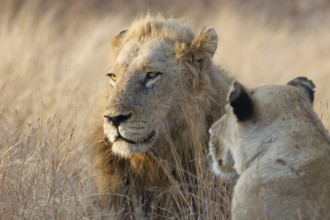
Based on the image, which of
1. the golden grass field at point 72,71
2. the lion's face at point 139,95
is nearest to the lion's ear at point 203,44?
the lion's face at point 139,95

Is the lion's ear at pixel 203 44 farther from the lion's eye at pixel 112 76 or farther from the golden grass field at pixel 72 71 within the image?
the golden grass field at pixel 72 71

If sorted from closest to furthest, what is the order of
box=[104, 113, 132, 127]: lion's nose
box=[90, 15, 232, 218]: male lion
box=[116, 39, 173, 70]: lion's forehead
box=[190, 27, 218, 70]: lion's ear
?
1. box=[104, 113, 132, 127]: lion's nose
2. box=[90, 15, 232, 218]: male lion
3. box=[116, 39, 173, 70]: lion's forehead
4. box=[190, 27, 218, 70]: lion's ear

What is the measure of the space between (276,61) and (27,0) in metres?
5.12

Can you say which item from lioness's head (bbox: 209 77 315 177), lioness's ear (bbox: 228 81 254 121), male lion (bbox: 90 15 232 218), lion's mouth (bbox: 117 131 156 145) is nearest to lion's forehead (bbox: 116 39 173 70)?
male lion (bbox: 90 15 232 218)

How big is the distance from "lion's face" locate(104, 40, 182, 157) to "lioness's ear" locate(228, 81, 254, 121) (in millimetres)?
1527

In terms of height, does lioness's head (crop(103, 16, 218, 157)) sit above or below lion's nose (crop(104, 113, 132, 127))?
above

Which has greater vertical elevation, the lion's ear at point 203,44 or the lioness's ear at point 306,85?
the lion's ear at point 203,44

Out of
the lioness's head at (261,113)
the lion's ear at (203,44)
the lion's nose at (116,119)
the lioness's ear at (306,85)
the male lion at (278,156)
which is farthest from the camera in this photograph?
the lion's ear at (203,44)

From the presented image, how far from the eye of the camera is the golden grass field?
6141mm

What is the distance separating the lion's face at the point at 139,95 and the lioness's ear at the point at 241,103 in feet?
5.01

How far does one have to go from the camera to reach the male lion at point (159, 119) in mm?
6062

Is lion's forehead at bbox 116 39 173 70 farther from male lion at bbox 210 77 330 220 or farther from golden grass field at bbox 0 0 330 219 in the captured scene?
male lion at bbox 210 77 330 220

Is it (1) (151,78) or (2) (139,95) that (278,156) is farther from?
(1) (151,78)

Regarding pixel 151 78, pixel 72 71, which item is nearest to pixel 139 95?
pixel 151 78
